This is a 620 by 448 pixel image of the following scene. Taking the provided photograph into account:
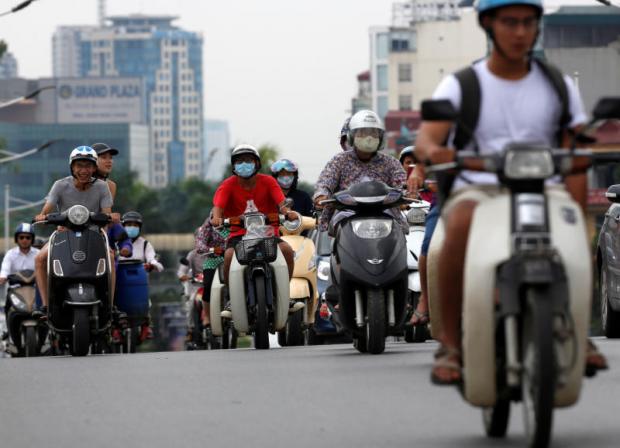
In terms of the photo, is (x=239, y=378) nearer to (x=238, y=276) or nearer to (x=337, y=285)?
→ (x=337, y=285)

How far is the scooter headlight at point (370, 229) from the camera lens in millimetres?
15219

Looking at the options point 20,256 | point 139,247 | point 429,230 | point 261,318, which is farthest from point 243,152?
point 20,256

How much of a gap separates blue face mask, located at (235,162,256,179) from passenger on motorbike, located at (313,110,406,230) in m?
1.49

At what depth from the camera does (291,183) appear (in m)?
20.9

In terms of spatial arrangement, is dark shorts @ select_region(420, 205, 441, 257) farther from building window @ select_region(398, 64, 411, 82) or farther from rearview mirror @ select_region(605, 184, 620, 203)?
building window @ select_region(398, 64, 411, 82)

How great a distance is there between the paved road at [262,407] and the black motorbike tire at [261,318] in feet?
6.53

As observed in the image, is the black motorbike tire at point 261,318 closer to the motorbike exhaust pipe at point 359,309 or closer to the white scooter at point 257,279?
the white scooter at point 257,279

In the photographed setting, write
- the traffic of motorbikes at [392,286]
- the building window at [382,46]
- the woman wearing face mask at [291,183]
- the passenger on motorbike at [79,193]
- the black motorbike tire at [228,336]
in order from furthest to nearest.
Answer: the building window at [382,46] → the woman wearing face mask at [291,183] → the black motorbike tire at [228,336] → the passenger on motorbike at [79,193] → the traffic of motorbikes at [392,286]

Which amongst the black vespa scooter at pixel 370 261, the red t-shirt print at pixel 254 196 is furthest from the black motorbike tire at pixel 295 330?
the black vespa scooter at pixel 370 261

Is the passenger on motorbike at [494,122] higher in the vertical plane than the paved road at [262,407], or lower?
higher

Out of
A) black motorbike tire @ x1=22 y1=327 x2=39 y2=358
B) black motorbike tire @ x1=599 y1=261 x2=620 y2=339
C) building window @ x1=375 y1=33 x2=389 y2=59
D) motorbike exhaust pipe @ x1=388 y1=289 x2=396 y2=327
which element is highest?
building window @ x1=375 y1=33 x2=389 y2=59

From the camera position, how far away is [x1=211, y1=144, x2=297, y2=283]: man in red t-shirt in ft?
57.7

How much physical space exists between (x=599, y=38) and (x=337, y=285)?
11479cm

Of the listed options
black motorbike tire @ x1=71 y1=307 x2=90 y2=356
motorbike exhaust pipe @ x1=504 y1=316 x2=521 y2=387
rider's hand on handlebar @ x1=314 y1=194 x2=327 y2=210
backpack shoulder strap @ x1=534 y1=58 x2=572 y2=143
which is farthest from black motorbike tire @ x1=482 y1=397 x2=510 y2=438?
black motorbike tire @ x1=71 y1=307 x2=90 y2=356
